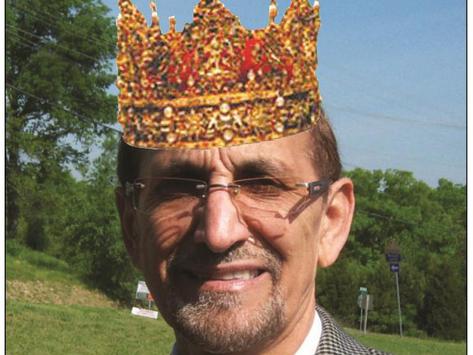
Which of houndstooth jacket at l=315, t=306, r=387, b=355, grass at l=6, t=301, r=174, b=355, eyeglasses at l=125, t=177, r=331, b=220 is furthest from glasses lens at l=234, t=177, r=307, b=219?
grass at l=6, t=301, r=174, b=355

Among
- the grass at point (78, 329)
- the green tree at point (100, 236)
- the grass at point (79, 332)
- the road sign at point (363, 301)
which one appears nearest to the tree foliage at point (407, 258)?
the road sign at point (363, 301)

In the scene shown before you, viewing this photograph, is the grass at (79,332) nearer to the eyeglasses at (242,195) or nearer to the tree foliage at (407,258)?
the tree foliage at (407,258)

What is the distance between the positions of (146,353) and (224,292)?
1342cm

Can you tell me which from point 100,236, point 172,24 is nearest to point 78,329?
point 100,236

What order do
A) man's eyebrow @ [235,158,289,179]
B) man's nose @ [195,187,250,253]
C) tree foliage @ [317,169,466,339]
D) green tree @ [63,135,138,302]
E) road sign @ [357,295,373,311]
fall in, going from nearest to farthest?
1. man's nose @ [195,187,250,253]
2. man's eyebrow @ [235,158,289,179]
3. road sign @ [357,295,373,311]
4. green tree @ [63,135,138,302]
5. tree foliage @ [317,169,466,339]

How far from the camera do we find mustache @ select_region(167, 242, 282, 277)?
158 cm

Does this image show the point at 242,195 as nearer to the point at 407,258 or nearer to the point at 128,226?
the point at 128,226

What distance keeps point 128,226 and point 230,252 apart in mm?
394

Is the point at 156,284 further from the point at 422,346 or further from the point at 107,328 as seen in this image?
the point at 422,346

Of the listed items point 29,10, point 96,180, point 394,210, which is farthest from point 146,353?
point 394,210

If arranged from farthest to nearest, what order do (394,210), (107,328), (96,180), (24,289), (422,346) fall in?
(394,210) → (96,180) → (24,289) → (422,346) → (107,328)

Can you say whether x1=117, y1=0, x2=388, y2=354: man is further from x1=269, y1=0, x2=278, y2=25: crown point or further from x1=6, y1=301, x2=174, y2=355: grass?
x1=6, y1=301, x2=174, y2=355: grass

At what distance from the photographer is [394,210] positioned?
1337 inches

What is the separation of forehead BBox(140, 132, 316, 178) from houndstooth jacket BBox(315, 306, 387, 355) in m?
0.41
